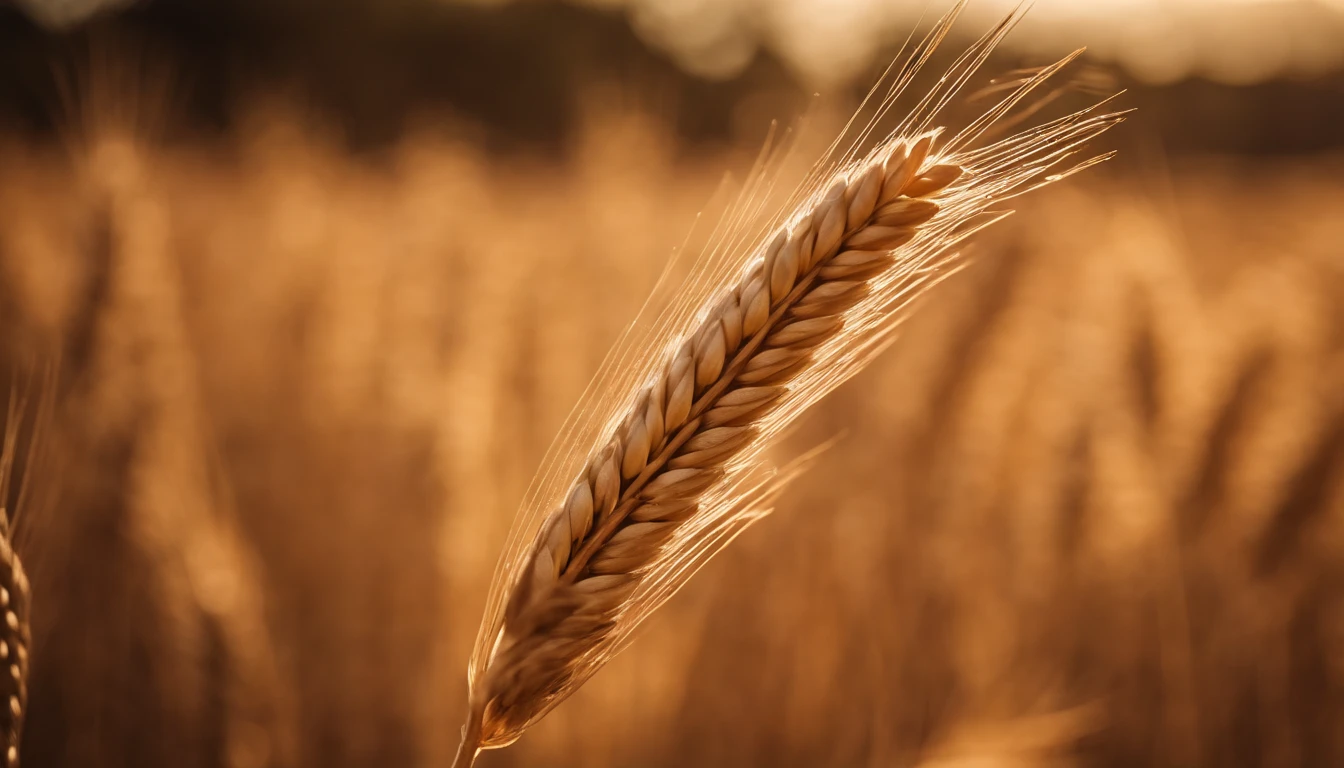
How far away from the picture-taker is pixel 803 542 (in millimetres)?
2820

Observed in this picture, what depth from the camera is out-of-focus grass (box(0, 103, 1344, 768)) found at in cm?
188

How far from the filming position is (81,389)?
80.1 inches

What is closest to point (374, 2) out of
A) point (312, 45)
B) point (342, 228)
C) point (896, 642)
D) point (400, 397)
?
point (312, 45)

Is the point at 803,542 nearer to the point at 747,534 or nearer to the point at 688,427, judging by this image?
the point at 747,534

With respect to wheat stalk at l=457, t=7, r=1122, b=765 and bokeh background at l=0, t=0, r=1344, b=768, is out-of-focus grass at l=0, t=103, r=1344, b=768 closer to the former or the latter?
bokeh background at l=0, t=0, r=1344, b=768

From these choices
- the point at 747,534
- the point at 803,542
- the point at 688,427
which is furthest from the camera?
the point at 747,534

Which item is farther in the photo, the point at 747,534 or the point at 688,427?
the point at 747,534

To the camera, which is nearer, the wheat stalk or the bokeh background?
the wheat stalk

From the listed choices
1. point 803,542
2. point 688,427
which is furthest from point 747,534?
point 688,427

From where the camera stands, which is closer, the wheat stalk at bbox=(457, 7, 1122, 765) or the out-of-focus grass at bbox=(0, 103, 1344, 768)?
the wheat stalk at bbox=(457, 7, 1122, 765)

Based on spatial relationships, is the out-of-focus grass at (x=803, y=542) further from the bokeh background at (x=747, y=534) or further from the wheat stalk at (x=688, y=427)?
the wheat stalk at (x=688, y=427)

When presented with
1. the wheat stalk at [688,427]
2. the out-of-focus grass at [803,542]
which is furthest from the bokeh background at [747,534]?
the wheat stalk at [688,427]

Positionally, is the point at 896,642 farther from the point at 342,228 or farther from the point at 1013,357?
the point at 342,228

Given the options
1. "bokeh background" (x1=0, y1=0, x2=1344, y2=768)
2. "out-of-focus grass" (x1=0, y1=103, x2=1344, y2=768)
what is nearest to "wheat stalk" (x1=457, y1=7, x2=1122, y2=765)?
"bokeh background" (x1=0, y1=0, x2=1344, y2=768)
